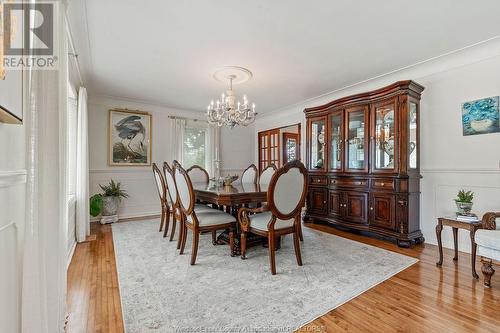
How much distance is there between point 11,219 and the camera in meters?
1.06

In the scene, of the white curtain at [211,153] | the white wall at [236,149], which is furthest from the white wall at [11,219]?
the white wall at [236,149]

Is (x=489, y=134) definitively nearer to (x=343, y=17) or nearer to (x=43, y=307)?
(x=343, y=17)

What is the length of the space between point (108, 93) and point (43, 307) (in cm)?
425

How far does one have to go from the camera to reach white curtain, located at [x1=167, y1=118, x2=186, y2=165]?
533 centimetres

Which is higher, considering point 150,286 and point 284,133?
point 284,133

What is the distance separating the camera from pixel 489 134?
9.05ft

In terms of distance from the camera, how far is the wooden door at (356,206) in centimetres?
351

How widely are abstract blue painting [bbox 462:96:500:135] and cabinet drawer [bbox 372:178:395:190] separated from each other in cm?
102

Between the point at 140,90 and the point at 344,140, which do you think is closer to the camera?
the point at 344,140

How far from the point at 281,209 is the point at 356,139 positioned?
210 centimetres

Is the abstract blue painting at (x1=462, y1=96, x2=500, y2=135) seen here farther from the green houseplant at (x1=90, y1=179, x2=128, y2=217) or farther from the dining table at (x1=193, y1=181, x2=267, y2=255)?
the green houseplant at (x1=90, y1=179, x2=128, y2=217)

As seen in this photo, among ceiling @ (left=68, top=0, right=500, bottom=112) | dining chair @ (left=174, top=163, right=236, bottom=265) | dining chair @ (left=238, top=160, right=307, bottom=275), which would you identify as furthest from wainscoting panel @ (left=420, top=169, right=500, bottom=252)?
dining chair @ (left=174, top=163, right=236, bottom=265)

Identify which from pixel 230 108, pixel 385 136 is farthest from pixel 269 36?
pixel 385 136

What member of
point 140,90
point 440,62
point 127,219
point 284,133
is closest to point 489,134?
point 440,62
